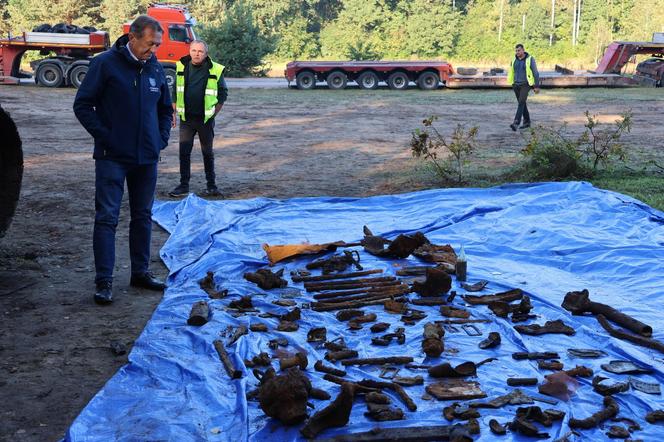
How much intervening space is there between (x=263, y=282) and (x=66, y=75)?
21.9 metres

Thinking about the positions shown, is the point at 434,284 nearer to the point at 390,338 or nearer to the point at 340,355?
the point at 390,338

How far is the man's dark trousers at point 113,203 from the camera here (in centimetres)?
621

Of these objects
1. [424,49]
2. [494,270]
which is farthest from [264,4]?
[494,270]

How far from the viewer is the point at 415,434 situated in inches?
156

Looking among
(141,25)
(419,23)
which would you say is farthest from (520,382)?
(419,23)

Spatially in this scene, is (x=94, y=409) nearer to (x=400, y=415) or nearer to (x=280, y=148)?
(x=400, y=415)

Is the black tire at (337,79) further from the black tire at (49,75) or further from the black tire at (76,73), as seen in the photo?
the black tire at (49,75)

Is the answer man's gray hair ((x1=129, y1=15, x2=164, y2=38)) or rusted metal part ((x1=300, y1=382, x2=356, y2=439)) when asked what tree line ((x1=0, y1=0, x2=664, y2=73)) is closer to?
man's gray hair ((x1=129, y1=15, x2=164, y2=38))

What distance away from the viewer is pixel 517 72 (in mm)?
16859

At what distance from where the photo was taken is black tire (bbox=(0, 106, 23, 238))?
6.75m

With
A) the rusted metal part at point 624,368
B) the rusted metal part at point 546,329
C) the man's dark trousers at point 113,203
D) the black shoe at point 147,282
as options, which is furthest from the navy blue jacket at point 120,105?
the rusted metal part at point 624,368

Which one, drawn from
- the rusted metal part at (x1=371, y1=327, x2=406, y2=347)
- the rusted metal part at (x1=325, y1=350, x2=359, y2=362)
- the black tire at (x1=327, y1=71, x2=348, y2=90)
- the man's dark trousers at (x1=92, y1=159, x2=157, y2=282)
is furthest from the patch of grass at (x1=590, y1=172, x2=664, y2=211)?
the black tire at (x1=327, y1=71, x2=348, y2=90)

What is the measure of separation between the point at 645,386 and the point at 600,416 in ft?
1.89

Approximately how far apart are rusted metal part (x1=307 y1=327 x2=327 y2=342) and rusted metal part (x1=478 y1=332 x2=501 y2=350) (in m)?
1.04
